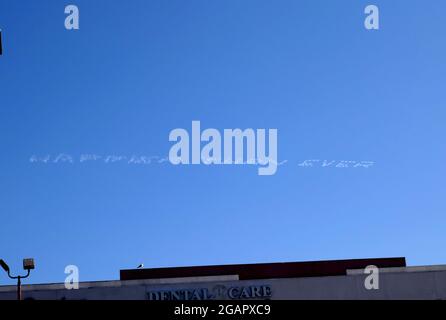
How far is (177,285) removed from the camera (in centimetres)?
5281

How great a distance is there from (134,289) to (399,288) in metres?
22.6

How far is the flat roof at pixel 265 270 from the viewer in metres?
56.0

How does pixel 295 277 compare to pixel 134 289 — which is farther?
pixel 295 277

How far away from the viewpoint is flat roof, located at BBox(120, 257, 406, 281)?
5597cm

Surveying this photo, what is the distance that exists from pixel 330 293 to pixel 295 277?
4.35 m

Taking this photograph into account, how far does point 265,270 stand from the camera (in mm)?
56469
